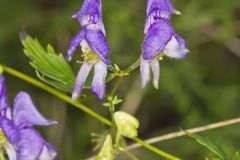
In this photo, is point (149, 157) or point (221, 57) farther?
point (221, 57)

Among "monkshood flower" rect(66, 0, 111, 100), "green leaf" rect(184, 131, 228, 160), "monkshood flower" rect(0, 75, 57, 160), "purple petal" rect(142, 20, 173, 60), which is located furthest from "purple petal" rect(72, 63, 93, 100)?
"green leaf" rect(184, 131, 228, 160)

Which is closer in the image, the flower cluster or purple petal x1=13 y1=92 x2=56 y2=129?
the flower cluster

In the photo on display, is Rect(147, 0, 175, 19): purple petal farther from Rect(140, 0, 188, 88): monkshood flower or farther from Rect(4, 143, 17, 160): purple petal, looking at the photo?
Rect(4, 143, 17, 160): purple petal

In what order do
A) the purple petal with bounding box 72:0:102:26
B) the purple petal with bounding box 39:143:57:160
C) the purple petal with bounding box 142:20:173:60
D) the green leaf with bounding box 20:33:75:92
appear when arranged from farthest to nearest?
the green leaf with bounding box 20:33:75:92 < the purple petal with bounding box 39:143:57:160 < the purple petal with bounding box 72:0:102:26 < the purple petal with bounding box 142:20:173:60

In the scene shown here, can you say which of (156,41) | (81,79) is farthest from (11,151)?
(156,41)

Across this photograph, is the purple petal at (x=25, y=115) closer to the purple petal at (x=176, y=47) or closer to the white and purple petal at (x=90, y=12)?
the white and purple petal at (x=90, y=12)

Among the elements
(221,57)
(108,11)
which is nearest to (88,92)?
(108,11)

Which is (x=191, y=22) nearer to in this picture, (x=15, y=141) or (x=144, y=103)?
(x=144, y=103)
